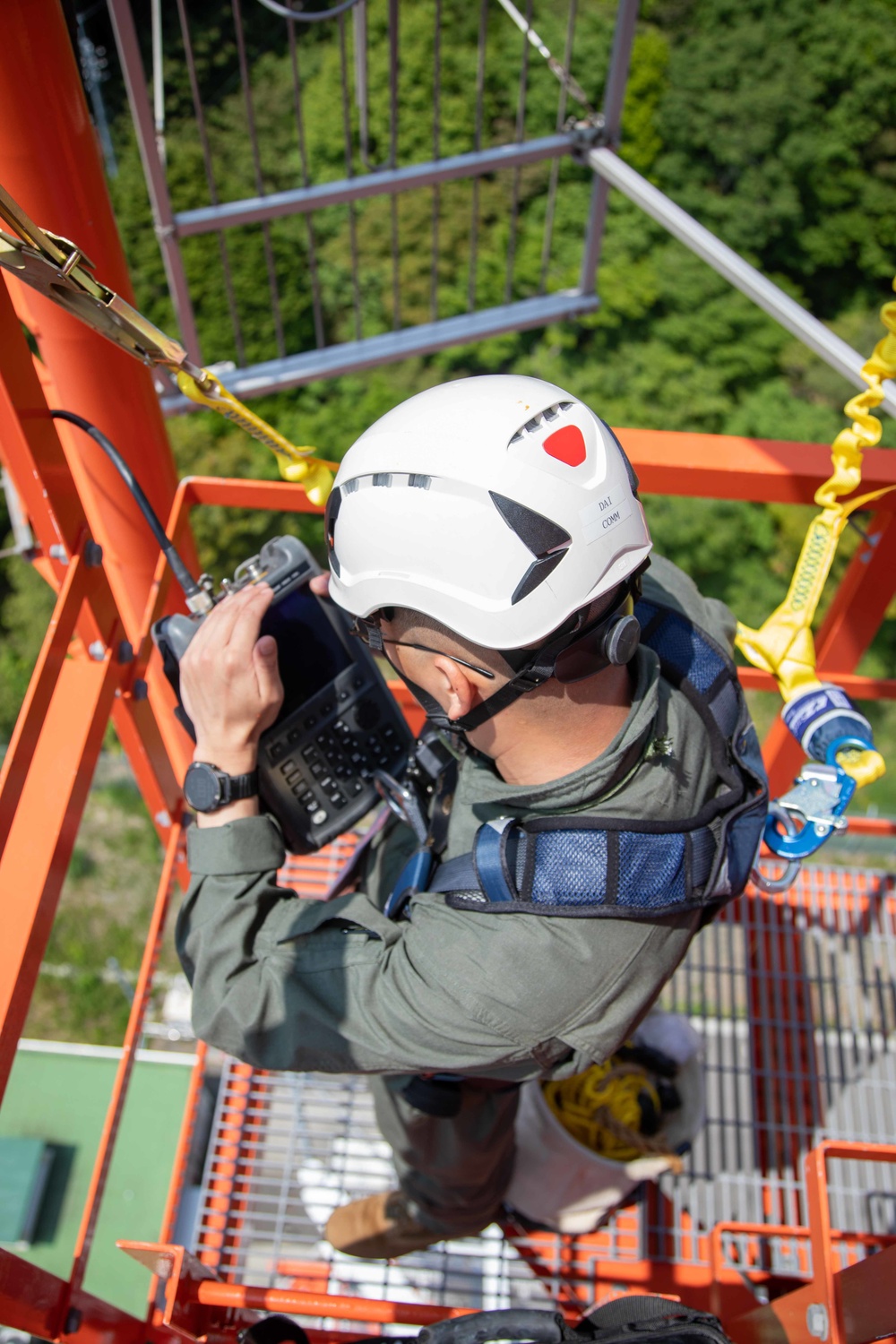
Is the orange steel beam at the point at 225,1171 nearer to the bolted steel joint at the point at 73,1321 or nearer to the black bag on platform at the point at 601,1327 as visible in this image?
the bolted steel joint at the point at 73,1321

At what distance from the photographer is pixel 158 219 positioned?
4379 mm

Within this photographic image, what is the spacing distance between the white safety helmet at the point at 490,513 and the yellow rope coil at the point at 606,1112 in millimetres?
1863

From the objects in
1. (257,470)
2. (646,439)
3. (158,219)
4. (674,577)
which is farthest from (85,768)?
(257,470)

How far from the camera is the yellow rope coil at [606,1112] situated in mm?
2994

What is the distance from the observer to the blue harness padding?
169 cm

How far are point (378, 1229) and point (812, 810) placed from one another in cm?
178

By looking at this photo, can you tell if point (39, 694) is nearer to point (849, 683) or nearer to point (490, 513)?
point (490, 513)

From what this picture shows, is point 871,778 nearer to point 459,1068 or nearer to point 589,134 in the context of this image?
point 459,1068

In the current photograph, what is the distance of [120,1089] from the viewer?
243 centimetres

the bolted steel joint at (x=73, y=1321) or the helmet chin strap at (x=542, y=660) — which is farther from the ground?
the helmet chin strap at (x=542, y=660)

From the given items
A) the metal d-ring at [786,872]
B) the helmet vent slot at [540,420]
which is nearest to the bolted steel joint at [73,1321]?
the metal d-ring at [786,872]

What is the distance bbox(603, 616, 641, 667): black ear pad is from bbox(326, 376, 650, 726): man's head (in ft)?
0.04

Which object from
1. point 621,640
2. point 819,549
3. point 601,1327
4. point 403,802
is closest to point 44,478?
point 403,802

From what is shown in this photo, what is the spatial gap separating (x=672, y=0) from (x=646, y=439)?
1261 inches
